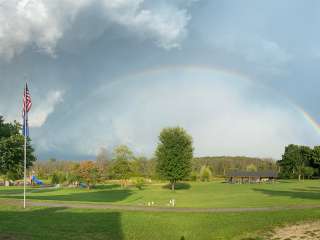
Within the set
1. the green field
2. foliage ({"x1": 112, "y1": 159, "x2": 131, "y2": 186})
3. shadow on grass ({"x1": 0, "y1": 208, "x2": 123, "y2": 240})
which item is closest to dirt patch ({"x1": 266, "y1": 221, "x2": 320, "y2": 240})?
the green field

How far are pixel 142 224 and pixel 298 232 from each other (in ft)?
33.4

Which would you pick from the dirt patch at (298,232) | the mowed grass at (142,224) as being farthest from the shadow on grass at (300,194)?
the dirt patch at (298,232)

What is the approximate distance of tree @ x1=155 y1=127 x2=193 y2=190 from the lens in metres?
97.4

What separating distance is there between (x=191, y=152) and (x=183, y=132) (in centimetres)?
527

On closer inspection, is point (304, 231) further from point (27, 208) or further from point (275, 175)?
point (275, 175)

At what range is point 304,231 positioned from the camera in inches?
989

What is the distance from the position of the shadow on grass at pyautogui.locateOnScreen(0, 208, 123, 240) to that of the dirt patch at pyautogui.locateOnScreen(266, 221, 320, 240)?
9.15 meters

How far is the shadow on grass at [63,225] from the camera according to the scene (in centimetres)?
2278

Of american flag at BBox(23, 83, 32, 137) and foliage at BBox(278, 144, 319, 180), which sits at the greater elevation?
american flag at BBox(23, 83, 32, 137)

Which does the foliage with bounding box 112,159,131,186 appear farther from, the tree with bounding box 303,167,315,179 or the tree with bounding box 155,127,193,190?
the tree with bounding box 303,167,315,179

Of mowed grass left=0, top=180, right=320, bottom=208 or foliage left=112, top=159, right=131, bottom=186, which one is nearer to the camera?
mowed grass left=0, top=180, right=320, bottom=208

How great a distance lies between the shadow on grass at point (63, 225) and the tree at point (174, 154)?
63.2m

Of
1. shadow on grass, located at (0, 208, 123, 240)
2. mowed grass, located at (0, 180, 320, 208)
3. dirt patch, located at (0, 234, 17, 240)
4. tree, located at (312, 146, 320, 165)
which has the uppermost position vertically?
tree, located at (312, 146, 320, 165)

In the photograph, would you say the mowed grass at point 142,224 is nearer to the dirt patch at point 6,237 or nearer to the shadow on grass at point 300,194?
the dirt patch at point 6,237
